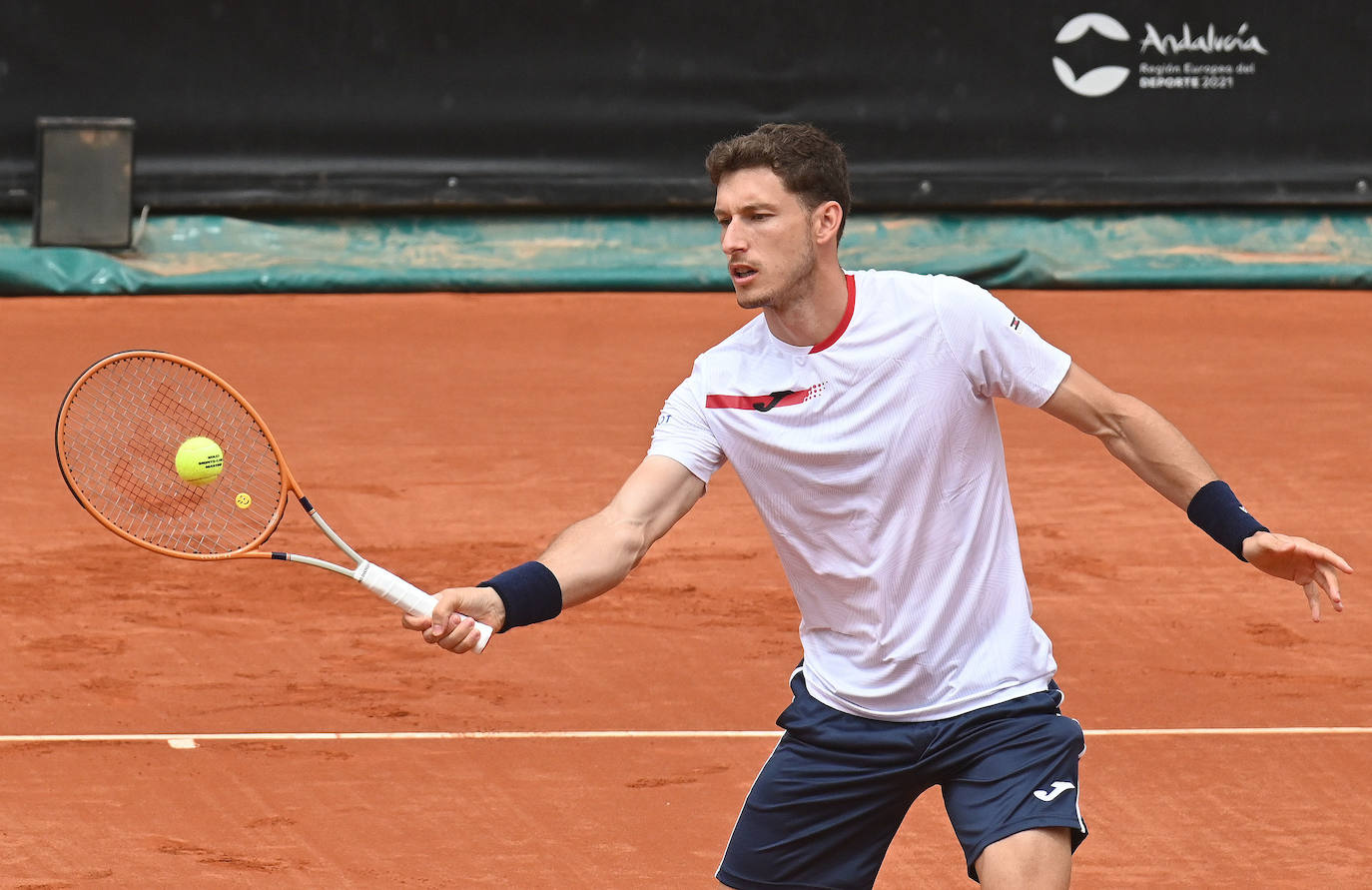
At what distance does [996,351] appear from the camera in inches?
150

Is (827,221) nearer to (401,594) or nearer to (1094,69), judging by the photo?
(401,594)

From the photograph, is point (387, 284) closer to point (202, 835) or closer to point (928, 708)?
point (202, 835)

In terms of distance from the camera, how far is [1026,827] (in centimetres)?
364

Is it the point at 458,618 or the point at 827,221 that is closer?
the point at 458,618

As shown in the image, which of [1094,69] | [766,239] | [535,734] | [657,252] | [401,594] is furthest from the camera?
[1094,69]

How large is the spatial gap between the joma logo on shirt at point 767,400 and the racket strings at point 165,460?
3.76 ft

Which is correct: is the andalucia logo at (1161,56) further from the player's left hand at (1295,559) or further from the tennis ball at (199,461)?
the player's left hand at (1295,559)

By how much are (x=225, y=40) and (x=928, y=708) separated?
38.3ft

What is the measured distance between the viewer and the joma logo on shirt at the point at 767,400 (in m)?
3.78

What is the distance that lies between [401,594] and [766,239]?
93 cm

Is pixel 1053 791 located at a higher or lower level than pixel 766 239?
lower

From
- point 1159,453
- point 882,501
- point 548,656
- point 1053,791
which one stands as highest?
point 1159,453

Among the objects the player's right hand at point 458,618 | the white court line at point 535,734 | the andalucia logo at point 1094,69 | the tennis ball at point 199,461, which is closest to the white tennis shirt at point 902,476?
the player's right hand at point 458,618

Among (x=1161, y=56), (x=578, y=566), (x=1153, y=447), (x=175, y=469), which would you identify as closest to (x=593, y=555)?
(x=578, y=566)
